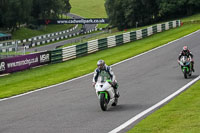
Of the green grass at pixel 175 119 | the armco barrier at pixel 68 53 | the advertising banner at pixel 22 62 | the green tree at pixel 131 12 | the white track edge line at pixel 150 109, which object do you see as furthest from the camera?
the green tree at pixel 131 12

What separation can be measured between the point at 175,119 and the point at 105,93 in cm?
309

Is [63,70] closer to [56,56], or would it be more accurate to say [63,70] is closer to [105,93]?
[56,56]

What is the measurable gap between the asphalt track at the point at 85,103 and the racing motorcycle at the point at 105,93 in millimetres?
282

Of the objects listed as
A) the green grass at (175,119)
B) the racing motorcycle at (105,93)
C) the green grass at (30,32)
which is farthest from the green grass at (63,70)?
the green grass at (30,32)

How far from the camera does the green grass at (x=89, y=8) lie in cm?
15662

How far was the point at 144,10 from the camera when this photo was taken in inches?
3765

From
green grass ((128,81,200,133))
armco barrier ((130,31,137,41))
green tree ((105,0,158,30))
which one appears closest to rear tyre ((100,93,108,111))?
green grass ((128,81,200,133))

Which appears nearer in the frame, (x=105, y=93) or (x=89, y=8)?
(x=105, y=93)

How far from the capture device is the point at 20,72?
94.7ft

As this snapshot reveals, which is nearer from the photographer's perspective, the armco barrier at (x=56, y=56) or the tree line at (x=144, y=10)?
the armco barrier at (x=56, y=56)

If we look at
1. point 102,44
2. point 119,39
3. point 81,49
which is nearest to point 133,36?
point 119,39

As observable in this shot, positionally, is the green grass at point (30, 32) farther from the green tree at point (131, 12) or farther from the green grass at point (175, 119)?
the green grass at point (175, 119)

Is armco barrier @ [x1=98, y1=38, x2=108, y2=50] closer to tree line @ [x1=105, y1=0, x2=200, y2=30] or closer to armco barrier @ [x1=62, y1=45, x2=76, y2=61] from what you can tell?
armco barrier @ [x1=62, y1=45, x2=76, y2=61]

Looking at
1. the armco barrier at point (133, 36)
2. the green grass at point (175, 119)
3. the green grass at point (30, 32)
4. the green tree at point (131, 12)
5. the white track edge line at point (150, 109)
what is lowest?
the green grass at point (30, 32)
